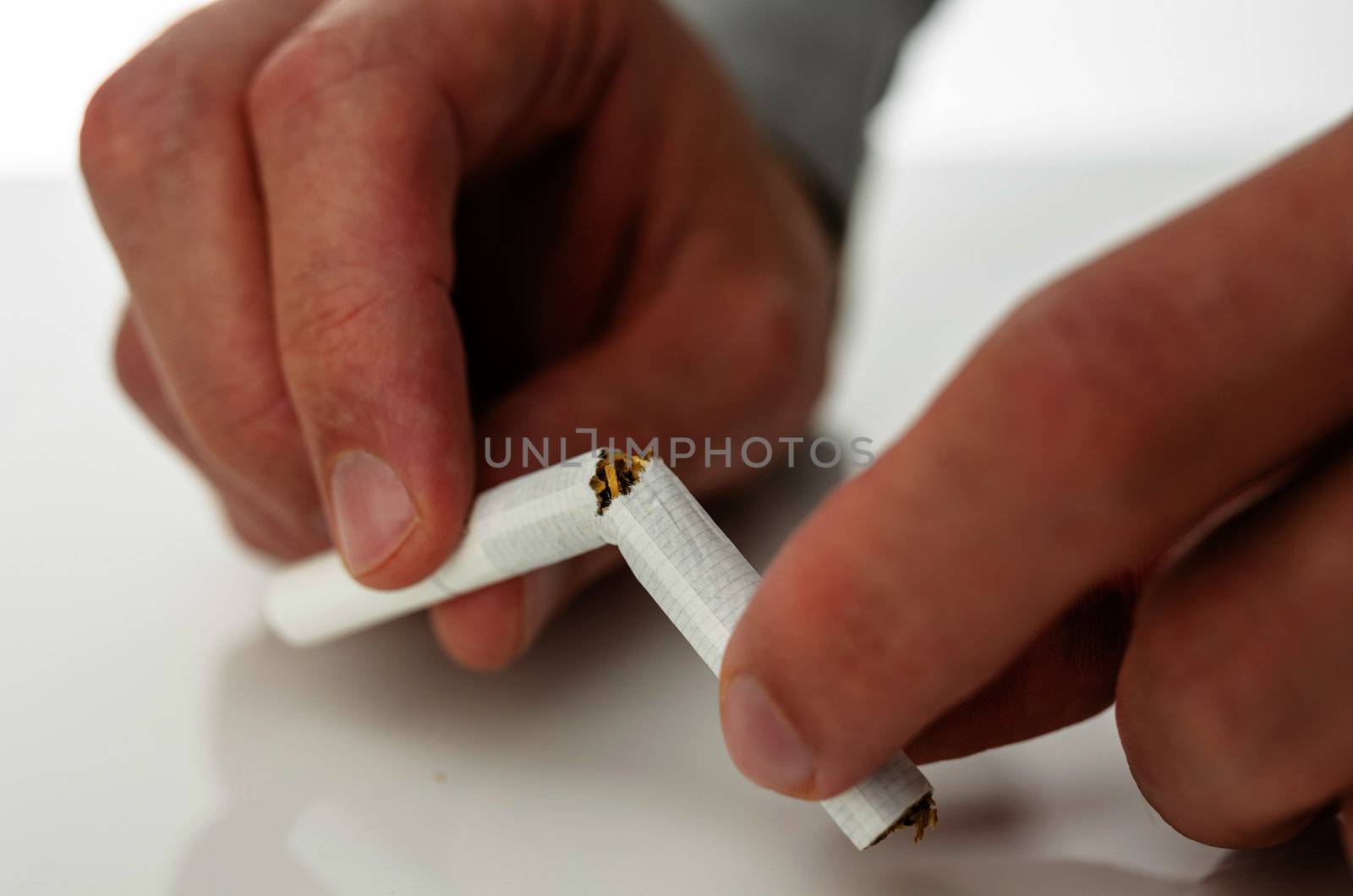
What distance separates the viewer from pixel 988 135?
5.11ft

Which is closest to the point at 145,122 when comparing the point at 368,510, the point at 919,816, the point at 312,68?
the point at 312,68

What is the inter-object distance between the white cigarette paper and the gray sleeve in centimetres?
56

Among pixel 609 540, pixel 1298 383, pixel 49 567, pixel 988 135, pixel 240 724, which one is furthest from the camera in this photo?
pixel 988 135

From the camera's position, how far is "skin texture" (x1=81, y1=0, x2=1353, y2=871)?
0.98ft

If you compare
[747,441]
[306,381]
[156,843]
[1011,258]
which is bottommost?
[1011,258]

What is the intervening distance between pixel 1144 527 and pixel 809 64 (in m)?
0.78

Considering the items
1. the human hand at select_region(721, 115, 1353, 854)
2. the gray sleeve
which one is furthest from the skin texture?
the gray sleeve

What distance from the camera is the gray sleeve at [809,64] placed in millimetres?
979

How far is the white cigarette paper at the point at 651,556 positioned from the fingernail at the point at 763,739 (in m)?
0.03

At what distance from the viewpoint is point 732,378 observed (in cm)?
71

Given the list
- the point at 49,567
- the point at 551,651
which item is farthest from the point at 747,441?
the point at 49,567

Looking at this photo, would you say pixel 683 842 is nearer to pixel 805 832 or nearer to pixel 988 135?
pixel 805 832

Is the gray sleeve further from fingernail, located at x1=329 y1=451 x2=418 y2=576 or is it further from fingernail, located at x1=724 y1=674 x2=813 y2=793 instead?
fingernail, located at x1=724 y1=674 x2=813 y2=793

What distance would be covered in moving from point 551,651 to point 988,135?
1173 millimetres
